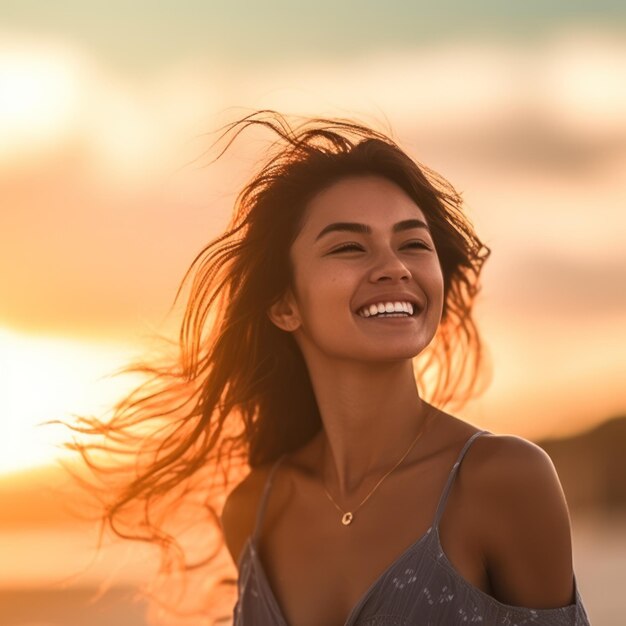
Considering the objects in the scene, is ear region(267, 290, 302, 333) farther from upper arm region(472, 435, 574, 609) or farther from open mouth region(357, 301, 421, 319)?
upper arm region(472, 435, 574, 609)

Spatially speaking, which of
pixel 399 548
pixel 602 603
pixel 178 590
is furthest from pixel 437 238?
pixel 602 603

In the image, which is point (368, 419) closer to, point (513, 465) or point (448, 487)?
point (448, 487)

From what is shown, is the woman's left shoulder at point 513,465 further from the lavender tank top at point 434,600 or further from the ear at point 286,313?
the ear at point 286,313

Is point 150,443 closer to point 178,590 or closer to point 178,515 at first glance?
point 178,515

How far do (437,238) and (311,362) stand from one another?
60 cm

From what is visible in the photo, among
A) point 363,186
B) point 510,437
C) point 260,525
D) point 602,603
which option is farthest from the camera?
point 602,603

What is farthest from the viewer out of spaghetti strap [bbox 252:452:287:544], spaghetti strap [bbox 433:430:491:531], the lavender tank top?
spaghetti strap [bbox 252:452:287:544]

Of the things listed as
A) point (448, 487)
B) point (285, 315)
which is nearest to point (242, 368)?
point (285, 315)

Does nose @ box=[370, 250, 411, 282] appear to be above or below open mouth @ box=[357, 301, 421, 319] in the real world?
above

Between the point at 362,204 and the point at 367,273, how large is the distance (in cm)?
26

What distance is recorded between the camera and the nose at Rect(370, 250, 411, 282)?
3.82 meters

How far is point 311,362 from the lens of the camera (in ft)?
13.9

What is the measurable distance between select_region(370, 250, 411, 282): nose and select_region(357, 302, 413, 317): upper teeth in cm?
7

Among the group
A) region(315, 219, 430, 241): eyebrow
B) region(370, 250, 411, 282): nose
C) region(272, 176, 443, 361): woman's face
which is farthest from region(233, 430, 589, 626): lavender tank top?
region(315, 219, 430, 241): eyebrow
